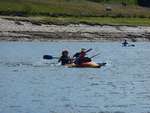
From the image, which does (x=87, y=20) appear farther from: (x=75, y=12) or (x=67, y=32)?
(x=75, y=12)

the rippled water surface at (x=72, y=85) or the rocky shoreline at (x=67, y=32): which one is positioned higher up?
the rippled water surface at (x=72, y=85)

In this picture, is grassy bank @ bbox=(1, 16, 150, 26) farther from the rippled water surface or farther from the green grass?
the rippled water surface

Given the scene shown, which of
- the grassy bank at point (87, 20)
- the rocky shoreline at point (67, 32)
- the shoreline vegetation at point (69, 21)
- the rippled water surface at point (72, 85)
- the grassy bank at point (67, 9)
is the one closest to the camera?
the rippled water surface at point (72, 85)

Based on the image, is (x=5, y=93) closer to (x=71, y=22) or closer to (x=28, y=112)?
(x=28, y=112)

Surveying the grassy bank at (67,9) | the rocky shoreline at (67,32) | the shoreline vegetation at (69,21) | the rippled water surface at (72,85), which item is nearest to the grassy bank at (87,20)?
the shoreline vegetation at (69,21)

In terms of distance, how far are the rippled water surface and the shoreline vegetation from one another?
16.5m

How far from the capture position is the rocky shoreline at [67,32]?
3612 inches

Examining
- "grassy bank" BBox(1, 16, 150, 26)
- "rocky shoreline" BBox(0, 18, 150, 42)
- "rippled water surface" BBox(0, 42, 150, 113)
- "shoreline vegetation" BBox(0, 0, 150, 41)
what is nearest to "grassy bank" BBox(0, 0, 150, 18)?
"shoreline vegetation" BBox(0, 0, 150, 41)

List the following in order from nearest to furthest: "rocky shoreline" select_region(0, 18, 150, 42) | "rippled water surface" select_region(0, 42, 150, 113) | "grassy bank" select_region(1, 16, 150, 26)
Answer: "rippled water surface" select_region(0, 42, 150, 113)
"rocky shoreline" select_region(0, 18, 150, 42)
"grassy bank" select_region(1, 16, 150, 26)

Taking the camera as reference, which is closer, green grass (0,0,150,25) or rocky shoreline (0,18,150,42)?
rocky shoreline (0,18,150,42)

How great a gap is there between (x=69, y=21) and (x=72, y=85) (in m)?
56.8

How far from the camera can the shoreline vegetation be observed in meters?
94.1

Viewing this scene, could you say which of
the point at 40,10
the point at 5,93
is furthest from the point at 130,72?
the point at 40,10

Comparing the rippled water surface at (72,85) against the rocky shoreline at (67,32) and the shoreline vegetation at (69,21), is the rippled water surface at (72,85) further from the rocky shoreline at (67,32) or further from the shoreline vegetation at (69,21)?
the shoreline vegetation at (69,21)
